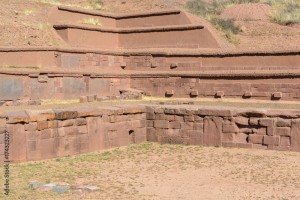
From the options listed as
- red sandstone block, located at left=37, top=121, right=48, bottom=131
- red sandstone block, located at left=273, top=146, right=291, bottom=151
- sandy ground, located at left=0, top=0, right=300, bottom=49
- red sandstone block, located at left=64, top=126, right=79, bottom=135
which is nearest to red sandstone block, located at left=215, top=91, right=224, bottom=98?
sandy ground, located at left=0, top=0, right=300, bottom=49

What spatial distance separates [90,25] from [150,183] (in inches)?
597

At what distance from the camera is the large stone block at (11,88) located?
642 inches

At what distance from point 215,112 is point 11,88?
8601 mm

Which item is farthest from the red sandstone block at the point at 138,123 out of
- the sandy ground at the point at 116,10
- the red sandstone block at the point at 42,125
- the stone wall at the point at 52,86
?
the sandy ground at the point at 116,10

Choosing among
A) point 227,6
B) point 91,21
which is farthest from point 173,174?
point 227,6

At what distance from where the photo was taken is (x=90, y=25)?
2188 cm

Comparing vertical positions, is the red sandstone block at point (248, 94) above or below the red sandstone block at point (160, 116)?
above

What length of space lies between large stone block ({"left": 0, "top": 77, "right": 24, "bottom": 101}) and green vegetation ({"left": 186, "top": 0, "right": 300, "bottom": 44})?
10.3 m

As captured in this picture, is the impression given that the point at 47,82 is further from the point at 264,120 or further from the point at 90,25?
the point at 264,120

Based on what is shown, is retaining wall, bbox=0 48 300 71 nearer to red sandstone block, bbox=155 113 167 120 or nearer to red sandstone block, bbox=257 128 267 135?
red sandstone block, bbox=155 113 167 120

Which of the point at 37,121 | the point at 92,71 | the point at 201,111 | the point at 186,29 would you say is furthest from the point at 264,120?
the point at 186,29

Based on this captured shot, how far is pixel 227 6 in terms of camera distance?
28.9 metres

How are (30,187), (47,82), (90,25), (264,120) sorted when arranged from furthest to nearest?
(90,25)
(47,82)
(264,120)
(30,187)

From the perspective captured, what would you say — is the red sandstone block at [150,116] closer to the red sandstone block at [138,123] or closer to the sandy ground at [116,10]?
the red sandstone block at [138,123]
